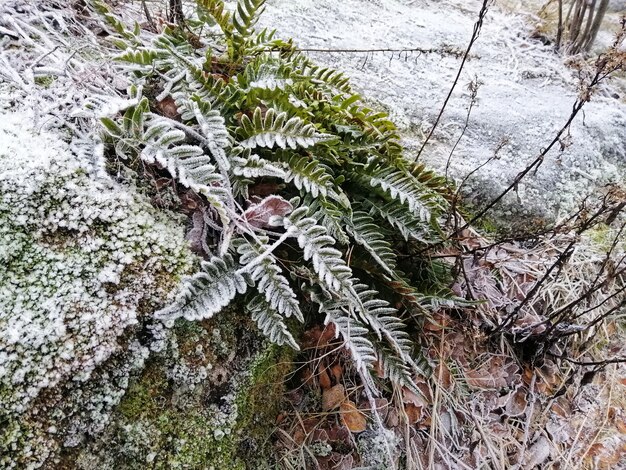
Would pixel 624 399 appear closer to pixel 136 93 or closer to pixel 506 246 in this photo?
pixel 506 246

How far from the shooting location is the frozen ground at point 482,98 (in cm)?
283

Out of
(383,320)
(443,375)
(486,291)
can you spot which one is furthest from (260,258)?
(486,291)

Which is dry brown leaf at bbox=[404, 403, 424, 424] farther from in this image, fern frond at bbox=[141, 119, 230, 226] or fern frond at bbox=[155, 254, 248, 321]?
fern frond at bbox=[141, 119, 230, 226]

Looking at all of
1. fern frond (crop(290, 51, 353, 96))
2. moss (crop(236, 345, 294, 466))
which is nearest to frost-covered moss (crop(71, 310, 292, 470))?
moss (crop(236, 345, 294, 466))

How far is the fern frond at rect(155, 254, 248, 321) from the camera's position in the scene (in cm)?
156

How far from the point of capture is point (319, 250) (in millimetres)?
1742

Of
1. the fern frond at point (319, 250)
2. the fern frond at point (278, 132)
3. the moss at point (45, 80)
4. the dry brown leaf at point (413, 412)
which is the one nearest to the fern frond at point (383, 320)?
the fern frond at point (319, 250)

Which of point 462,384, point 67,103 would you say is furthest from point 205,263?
point 462,384

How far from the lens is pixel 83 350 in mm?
1447

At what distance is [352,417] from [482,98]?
2379mm

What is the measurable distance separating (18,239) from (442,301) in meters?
1.55

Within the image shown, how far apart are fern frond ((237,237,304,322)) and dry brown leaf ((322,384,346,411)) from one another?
45 centimetres

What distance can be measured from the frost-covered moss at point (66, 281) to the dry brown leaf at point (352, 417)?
0.83 m

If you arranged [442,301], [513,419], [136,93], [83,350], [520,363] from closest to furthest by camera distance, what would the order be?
[83,350] < [136,93] < [442,301] < [513,419] < [520,363]
